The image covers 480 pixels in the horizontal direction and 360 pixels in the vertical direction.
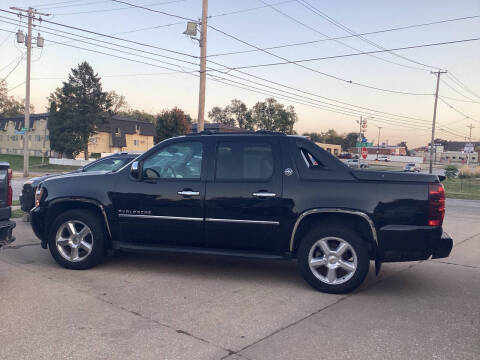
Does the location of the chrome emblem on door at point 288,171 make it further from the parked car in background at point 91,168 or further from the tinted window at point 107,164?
the tinted window at point 107,164

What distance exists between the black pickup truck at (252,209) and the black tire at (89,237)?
0.04 feet

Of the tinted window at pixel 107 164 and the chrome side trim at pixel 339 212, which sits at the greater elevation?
the tinted window at pixel 107 164

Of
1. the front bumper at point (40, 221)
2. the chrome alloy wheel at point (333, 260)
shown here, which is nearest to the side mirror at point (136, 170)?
the front bumper at point (40, 221)

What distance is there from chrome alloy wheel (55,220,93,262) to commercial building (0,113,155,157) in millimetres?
56404

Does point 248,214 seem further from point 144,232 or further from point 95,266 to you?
point 95,266

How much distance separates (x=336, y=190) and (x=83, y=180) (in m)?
3.29

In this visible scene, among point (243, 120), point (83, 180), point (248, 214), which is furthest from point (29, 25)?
point (243, 120)

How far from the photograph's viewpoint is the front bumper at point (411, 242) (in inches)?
193

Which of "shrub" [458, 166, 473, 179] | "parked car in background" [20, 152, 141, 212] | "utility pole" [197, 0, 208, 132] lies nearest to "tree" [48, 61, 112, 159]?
"utility pole" [197, 0, 208, 132]

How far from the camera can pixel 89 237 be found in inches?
231

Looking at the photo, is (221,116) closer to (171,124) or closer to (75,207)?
(171,124)

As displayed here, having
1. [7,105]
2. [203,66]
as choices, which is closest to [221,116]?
[7,105]

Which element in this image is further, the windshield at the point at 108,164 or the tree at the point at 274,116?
the tree at the point at 274,116

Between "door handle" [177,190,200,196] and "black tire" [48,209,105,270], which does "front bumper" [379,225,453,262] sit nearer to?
"door handle" [177,190,200,196]
